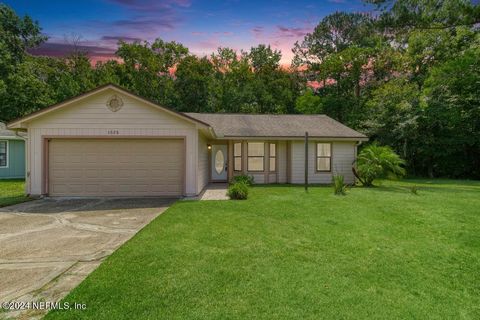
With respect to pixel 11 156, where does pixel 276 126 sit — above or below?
above

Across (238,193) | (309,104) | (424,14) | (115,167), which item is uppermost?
(424,14)

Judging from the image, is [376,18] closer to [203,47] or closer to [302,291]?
[302,291]

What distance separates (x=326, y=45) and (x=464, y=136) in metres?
20.1

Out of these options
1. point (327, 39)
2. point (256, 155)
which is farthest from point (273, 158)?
point (327, 39)

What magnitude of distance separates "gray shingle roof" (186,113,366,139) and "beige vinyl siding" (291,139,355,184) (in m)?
0.60

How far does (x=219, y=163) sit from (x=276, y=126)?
12.5ft

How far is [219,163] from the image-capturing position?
1598 cm

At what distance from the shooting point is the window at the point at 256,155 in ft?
49.8

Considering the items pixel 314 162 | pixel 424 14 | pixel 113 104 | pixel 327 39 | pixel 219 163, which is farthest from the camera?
pixel 327 39

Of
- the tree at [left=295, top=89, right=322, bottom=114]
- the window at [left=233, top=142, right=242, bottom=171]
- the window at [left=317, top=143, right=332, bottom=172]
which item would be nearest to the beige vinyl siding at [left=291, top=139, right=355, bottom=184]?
the window at [left=317, top=143, right=332, bottom=172]

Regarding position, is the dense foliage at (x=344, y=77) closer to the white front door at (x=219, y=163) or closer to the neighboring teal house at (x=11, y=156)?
the neighboring teal house at (x=11, y=156)

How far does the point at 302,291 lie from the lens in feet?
11.5

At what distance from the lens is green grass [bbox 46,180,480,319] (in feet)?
10.3

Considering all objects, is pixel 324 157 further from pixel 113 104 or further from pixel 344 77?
pixel 344 77
